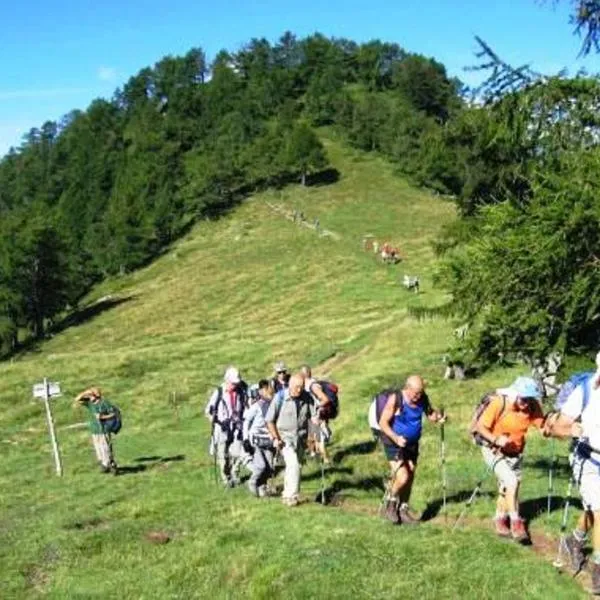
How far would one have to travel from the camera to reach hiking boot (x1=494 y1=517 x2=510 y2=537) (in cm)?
1241

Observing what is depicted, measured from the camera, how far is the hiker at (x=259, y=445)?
16812 millimetres

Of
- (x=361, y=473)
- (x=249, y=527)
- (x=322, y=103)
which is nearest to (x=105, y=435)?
(x=361, y=473)

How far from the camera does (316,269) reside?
80062 millimetres

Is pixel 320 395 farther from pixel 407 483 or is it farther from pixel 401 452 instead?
pixel 401 452

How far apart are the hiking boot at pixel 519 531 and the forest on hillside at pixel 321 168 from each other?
2.25 metres

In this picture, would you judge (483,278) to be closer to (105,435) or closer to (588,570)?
(588,570)

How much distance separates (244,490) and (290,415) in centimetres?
336

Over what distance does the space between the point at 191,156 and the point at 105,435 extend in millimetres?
118895

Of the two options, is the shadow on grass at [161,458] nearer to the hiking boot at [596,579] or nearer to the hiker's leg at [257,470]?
the hiker's leg at [257,470]

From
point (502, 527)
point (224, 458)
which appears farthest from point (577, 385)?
point (224, 458)

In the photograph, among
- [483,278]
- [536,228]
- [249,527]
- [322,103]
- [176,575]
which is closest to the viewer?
[536,228]

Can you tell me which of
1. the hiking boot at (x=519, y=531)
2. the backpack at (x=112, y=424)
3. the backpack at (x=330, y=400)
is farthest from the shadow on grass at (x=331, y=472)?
the hiking boot at (x=519, y=531)

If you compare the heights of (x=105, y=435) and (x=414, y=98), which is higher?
(x=414, y=98)

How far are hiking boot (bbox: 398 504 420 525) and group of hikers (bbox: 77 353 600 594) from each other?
2 centimetres
